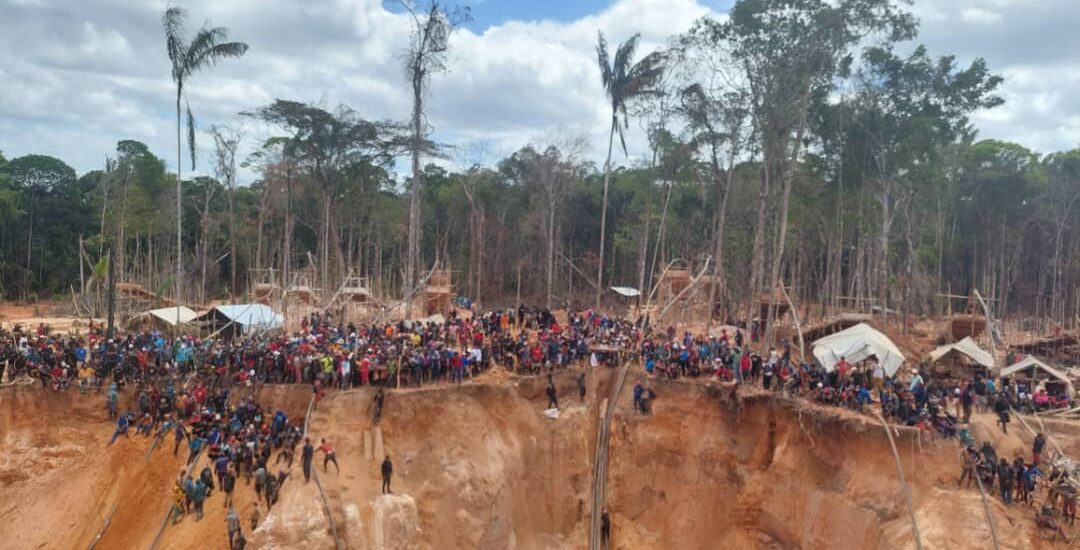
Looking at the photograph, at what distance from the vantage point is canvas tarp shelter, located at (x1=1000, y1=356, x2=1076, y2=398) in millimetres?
25125

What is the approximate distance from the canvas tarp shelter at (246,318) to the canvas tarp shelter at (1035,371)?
2790 cm

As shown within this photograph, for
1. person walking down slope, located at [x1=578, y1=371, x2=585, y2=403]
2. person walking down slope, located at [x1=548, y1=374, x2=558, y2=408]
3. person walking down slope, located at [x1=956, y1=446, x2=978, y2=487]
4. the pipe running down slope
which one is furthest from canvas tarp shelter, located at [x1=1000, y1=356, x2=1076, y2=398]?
person walking down slope, located at [x1=548, y1=374, x2=558, y2=408]

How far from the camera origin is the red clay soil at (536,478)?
2052cm

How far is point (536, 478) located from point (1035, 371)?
Result: 18371 mm

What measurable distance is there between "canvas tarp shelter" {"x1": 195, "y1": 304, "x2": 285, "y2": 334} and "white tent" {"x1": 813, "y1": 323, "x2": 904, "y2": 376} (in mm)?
21185

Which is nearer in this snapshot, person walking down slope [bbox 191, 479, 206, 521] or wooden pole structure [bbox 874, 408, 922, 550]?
wooden pole structure [bbox 874, 408, 922, 550]

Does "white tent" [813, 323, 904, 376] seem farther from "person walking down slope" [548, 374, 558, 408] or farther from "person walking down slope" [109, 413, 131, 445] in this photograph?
"person walking down slope" [109, 413, 131, 445]

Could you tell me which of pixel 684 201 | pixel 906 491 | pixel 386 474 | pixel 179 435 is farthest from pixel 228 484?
pixel 684 201

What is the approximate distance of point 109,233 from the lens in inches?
2101

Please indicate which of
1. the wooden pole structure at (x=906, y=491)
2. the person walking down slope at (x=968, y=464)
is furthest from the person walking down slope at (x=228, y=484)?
the person walking down slope at (x=968, y=464)

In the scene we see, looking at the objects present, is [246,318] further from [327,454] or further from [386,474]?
[386,474]

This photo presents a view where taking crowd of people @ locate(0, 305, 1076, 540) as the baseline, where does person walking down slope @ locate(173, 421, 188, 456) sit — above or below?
below

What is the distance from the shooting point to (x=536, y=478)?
2573 cm

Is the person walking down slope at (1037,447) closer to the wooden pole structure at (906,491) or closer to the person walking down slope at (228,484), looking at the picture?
the wooden pole structure at (906,491)
